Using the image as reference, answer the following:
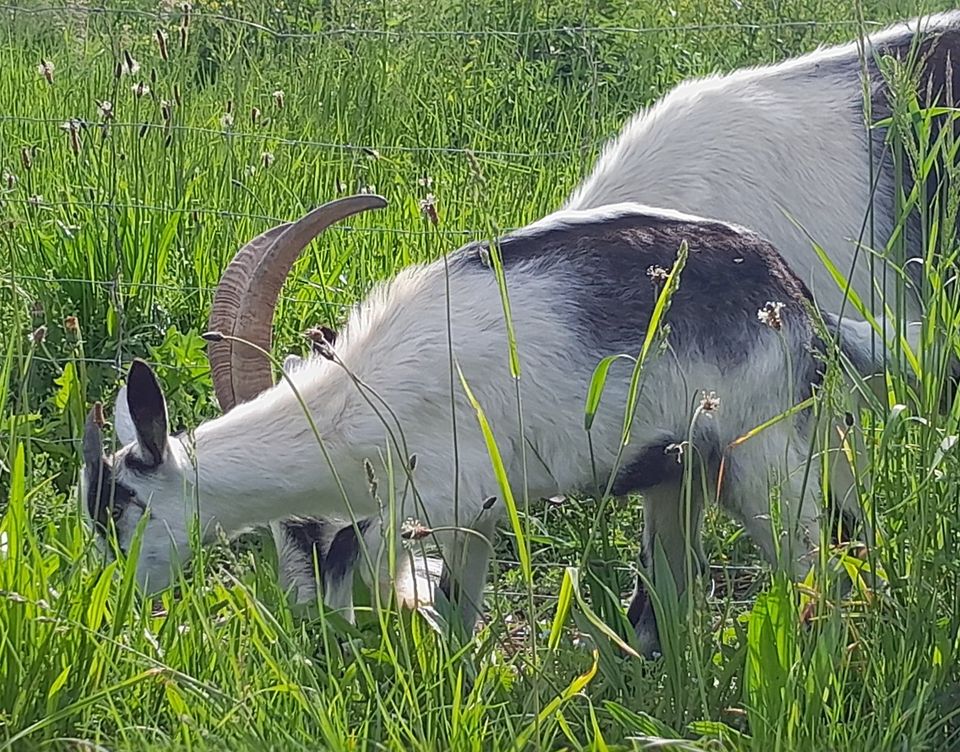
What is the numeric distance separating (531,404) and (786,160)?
1.19 m

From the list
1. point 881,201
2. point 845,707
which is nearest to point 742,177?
point 881,201

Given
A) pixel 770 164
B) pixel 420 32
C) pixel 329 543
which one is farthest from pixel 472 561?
pixel 420 32

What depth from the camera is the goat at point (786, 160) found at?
148 inches

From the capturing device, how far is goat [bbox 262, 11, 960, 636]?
3.76 m

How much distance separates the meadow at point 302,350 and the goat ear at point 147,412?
11 centimetres

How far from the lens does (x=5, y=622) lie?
2.39 meters

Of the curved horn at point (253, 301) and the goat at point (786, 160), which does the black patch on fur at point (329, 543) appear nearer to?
the curved horn at point (253, 301)

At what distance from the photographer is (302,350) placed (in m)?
4.49

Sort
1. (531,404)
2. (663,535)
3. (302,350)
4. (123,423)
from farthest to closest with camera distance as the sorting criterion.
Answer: (302,350) < (663,535) < (123,423) < (531,404)

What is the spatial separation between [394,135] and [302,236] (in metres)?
2.72

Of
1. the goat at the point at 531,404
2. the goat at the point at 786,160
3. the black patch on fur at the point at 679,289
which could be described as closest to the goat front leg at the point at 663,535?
the goat at the point at 531,404

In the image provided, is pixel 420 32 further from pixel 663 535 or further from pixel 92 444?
pixel 92 444

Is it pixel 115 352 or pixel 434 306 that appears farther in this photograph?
pixel 115 352

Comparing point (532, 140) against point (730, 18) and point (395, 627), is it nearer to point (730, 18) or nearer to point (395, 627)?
point (730, 18)
